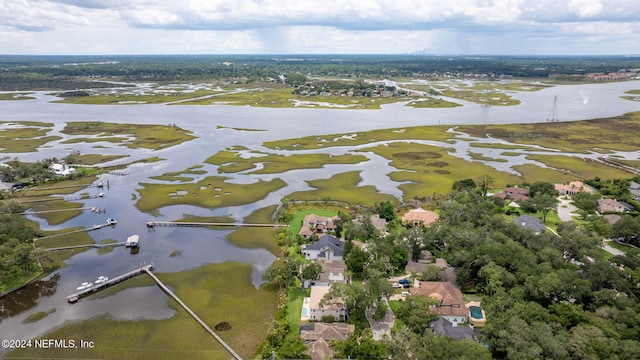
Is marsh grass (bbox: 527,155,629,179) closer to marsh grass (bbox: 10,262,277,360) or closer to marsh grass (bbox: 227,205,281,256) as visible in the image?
marsh grass (bbox: 227,205,281,256)

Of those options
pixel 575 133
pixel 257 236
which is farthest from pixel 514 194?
pixel 575 133

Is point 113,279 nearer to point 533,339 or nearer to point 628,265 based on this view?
point 533,339

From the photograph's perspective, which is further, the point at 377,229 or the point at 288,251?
the point at 377,229

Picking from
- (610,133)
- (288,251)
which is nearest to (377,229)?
(288,251)

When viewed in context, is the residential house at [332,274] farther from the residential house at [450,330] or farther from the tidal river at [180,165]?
the residential house at [450,330]

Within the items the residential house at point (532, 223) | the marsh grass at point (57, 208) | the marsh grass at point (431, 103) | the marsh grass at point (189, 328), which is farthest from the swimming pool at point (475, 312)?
the marsh grass at point (431, 103)

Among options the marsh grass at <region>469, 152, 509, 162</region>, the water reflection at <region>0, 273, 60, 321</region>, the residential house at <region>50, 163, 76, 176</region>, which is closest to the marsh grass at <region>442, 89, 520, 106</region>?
the marsh grass at <region>469, 152, 509, 162</region>

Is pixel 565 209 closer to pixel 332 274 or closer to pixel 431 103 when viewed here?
pixel 332 274
